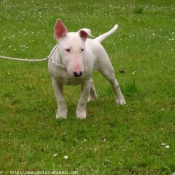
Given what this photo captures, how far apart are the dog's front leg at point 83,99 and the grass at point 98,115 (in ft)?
0.34

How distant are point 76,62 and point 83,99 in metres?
0.97

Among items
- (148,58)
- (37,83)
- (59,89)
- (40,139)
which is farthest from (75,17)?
(40,139)

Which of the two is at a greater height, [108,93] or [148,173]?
[148,173]

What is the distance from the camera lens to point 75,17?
13055 mm

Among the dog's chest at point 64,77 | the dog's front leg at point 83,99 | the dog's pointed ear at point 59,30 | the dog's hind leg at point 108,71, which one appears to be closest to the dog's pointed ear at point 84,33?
the dog's pointed ear at point 59,30

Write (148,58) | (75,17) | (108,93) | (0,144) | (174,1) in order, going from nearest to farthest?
(0,144), (108,93), (148,58), (75,17), (174,1)

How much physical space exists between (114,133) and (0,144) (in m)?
1.38

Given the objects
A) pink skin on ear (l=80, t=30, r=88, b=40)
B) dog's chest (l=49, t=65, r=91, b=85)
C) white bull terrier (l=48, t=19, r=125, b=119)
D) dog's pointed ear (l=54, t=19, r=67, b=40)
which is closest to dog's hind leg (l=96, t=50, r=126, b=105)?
white bull terrier (l=48, t=19, r=125, b=119)

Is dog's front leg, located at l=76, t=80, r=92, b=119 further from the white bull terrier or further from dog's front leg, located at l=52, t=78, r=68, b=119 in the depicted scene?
dog's front leg, located at l=52, t=78, r=68, b=119

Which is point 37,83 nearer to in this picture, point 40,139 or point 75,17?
point 40,139

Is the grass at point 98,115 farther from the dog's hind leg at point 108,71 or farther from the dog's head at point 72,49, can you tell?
the dog's head at point 72,49

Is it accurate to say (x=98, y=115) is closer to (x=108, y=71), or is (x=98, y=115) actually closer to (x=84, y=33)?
(x=108, y=71)

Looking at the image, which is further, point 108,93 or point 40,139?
point 108,93

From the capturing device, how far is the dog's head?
16.4ft
